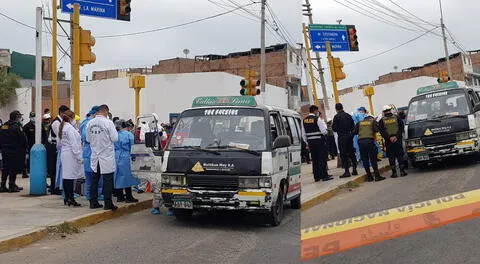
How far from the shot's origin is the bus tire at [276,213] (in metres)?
8.14

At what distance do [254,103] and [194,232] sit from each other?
2429 millimetres

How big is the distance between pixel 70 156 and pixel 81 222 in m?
1.92

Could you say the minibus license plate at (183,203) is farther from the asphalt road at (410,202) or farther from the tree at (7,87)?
the tree at (7,87)

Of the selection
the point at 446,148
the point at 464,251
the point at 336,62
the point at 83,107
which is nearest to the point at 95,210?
the point at 464,251

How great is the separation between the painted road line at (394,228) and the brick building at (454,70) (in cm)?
6757

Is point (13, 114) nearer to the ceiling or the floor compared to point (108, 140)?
nearer to the ceiling

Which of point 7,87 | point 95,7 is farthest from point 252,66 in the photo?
point 95,7

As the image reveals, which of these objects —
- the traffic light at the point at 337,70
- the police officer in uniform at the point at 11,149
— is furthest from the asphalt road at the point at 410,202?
the police officer in uniform at the point at 11,149

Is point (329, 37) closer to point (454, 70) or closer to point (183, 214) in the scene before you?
point (183, 214)

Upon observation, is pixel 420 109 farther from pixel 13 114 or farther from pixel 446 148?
pixel 13 114

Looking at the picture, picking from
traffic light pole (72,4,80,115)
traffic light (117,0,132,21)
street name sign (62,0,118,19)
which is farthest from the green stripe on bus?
traffic light (117,0,132,21)

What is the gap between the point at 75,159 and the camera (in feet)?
32.2

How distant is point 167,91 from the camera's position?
37.6 metres

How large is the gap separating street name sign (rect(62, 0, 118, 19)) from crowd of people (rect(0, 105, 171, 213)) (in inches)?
109
